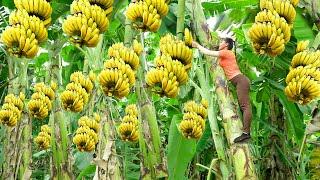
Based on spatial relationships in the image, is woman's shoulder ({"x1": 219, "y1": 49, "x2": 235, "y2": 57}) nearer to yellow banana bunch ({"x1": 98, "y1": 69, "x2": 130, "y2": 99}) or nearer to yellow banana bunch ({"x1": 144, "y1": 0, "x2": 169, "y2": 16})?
yellow banana bunch ({"x1": 144, "y1": 0, "x2": 169, "y2": 16})

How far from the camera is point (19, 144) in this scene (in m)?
3.00

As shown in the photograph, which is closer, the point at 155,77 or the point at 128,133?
the point at 155,77

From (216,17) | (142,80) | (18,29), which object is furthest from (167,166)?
(216,17)

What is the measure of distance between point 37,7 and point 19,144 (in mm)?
1886

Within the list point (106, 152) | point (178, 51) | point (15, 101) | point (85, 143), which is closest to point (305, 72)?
point (178, 51)

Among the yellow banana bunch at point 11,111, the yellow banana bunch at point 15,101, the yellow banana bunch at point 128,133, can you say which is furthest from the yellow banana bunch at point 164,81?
the yellow banana bunch at point 15,101

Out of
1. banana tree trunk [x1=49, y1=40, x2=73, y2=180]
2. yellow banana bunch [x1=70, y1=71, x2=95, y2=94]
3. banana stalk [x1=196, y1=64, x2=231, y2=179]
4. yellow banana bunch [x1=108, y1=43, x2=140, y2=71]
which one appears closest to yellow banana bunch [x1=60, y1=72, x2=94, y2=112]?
yellow banana bunch [x1=70, y1=71, x2=95, y2=94]

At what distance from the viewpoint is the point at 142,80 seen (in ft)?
6.68

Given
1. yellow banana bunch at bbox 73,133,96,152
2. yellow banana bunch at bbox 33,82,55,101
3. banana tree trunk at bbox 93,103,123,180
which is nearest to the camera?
banana tree trunk at bbox 93,103,123,180

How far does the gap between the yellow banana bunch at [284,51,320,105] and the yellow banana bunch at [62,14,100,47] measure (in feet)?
1.86

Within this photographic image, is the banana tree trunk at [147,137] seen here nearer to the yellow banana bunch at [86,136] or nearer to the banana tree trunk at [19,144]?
the yellow banana bunch at [86,136]

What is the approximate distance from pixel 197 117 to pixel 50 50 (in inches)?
74.2

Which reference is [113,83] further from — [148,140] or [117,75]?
[148,140]

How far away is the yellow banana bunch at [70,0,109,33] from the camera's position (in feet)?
4.21
